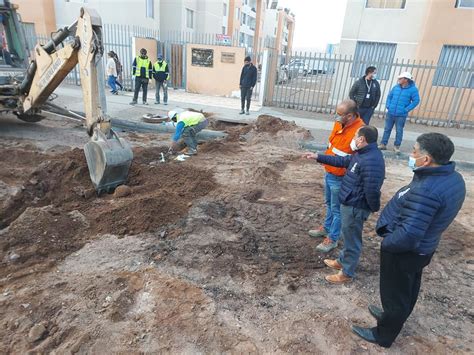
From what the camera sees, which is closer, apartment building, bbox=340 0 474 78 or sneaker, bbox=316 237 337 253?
sneaker, bbox=316 237 337 253

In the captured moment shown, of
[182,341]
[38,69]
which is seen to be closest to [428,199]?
[182,341]

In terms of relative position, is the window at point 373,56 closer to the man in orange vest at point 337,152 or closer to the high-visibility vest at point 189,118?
the high-visibility vest at point 189,118

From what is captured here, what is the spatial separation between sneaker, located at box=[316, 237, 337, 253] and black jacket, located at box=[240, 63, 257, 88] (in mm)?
8890

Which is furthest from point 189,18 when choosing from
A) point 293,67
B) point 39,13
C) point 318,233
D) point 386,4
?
point 318,233

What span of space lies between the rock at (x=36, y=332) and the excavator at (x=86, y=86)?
2595 mm

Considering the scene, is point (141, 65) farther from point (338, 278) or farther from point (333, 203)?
point (338, 278)

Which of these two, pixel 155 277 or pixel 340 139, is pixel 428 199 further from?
pixel 155 277

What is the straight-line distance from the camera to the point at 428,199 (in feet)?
7.55

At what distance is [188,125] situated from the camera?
6684 mm

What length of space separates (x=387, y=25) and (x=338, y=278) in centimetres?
1297

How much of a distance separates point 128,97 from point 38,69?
7.72 meters

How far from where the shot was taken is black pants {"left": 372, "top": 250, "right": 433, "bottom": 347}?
2.54 metres

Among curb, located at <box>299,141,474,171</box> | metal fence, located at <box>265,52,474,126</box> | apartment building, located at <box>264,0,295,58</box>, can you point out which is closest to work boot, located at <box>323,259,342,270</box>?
curb, located at <box>299,141,474,171</box>

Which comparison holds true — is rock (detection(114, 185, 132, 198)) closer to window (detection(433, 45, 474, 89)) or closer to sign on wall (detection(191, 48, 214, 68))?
window (detection(433, 45, 474, 89))
